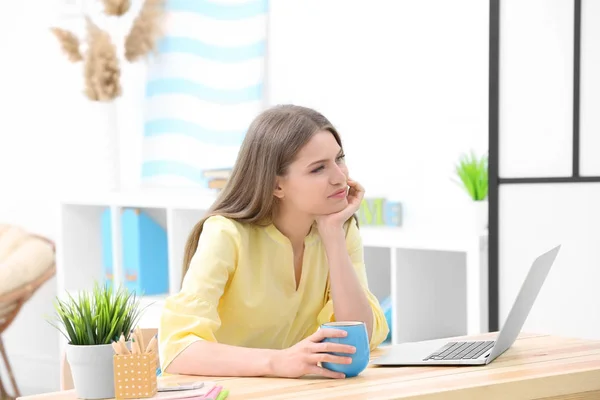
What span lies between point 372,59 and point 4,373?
2.75 metres

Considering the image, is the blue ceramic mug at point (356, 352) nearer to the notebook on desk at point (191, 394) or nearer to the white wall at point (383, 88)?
the notebook on desk at point (191, 394)

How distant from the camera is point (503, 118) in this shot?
2791mm

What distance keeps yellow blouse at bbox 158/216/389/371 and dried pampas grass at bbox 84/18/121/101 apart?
7.52ft

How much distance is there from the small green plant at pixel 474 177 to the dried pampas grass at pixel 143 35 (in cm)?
175

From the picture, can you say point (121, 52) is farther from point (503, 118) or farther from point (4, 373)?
point (503, 118)

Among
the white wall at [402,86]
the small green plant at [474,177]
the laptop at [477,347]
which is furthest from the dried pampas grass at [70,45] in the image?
the laptop at [477,347]

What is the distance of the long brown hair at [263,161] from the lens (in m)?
1.86

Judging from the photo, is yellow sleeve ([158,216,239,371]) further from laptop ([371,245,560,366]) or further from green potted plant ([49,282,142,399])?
laptop ([371,245,560,366])

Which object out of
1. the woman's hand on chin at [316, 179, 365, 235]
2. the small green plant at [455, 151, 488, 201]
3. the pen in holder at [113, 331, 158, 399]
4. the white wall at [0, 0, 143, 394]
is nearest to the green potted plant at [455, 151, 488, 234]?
the small green plant at [455, 151, 488, 201]

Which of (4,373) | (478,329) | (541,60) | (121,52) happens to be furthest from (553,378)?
(4,373)

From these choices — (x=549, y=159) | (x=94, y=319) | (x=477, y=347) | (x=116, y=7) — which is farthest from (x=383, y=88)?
(x=94, y=319)

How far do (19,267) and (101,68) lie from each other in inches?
40.5

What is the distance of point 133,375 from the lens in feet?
4.45

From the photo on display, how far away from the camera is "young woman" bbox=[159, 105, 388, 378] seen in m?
1.82
